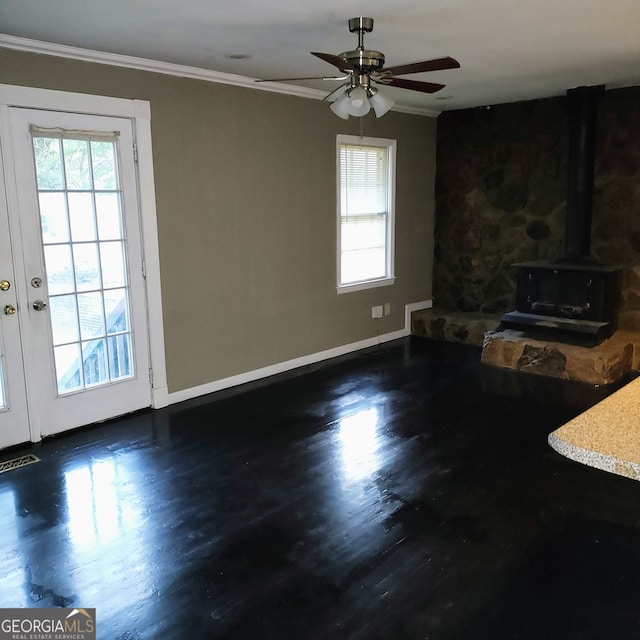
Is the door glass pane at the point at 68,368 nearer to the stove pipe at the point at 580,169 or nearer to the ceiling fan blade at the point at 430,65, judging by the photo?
the ceiling fan blade at the point at 430,65

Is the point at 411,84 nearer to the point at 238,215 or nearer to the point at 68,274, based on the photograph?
the point at 238,215

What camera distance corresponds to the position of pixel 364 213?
591 cm

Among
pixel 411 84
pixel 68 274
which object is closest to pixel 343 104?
pixel 411 84

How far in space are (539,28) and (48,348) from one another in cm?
348

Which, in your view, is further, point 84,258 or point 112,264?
point 112,264

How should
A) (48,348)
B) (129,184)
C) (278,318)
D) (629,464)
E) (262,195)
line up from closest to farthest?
(629,464), (48,348), (129,184), (262,195), (278,318)

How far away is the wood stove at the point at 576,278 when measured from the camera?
513 centimetres

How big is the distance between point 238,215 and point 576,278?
3004mm

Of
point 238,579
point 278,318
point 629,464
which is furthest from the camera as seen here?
point 278,318

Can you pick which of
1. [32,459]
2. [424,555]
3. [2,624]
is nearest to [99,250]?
[32,459]

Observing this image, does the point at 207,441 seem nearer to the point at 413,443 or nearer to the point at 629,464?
the point at 413,443

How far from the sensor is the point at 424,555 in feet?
8.38

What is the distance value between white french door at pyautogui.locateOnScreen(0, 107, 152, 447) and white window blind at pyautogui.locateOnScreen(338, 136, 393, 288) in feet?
7.33

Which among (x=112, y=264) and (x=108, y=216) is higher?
(x=108, y=216)
